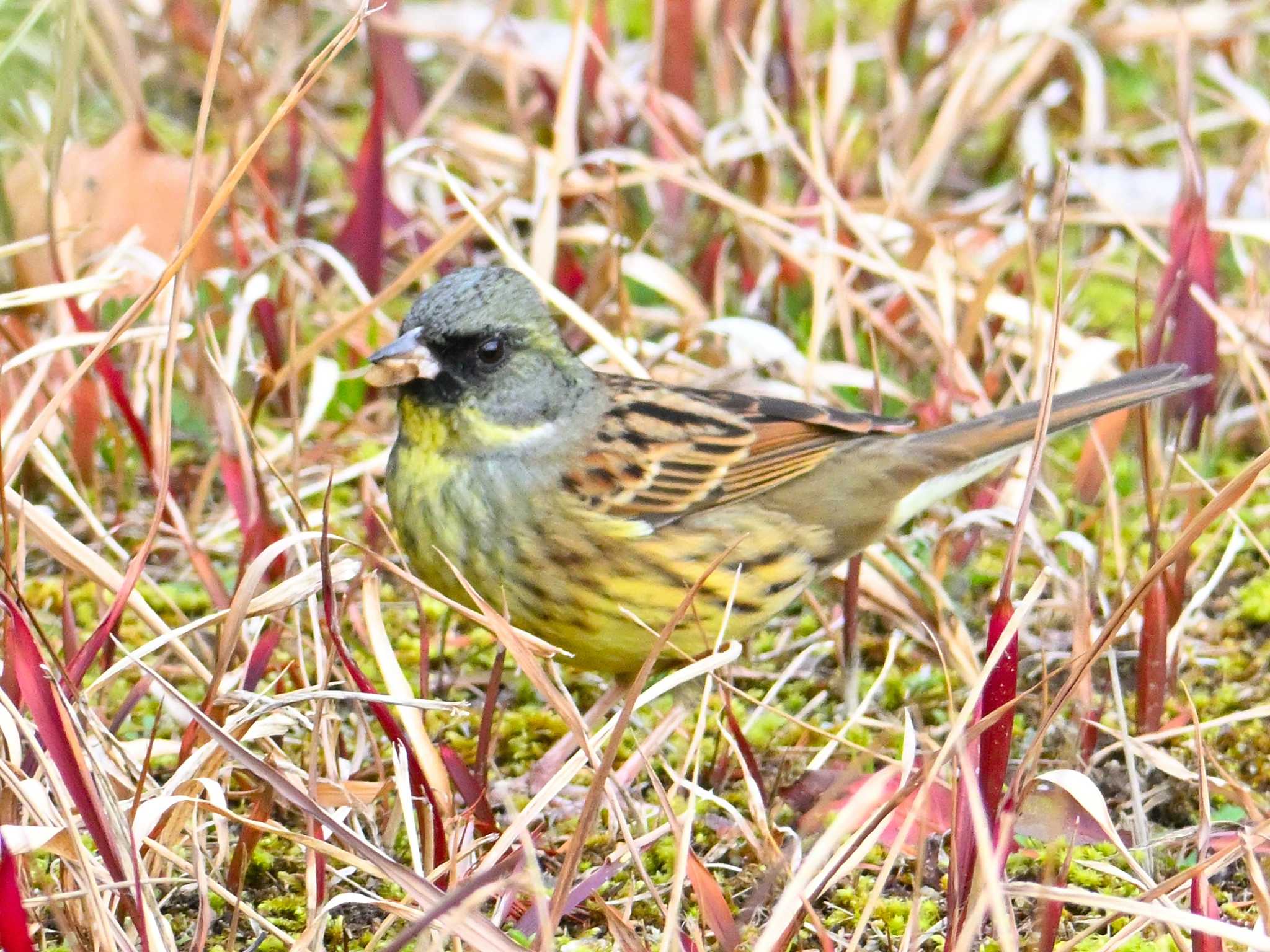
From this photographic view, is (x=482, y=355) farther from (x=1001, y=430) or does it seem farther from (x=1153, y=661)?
(x=1153, y=661)

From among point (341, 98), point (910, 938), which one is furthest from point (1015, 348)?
point (341, 98)

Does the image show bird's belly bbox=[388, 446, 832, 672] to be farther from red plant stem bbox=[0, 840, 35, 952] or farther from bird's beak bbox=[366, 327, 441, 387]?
red plant stem bbox=[0, 840, 35, 952]

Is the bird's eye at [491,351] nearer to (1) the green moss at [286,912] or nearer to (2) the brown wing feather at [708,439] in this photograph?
(2) the brown wing feather at [708,439]

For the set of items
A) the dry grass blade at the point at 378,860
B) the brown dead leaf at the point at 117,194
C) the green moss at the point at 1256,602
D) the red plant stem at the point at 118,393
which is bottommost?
the green moss at the point at 1256,602

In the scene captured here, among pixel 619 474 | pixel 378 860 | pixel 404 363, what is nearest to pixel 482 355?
pixel 404 363

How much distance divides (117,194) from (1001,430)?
6.89ft

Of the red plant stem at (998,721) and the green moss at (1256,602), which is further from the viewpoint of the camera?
the green moss at (1256,602)

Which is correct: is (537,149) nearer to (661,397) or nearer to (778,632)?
(661,397)

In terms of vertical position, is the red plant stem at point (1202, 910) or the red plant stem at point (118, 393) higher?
the red plant stem at point (118, 393)

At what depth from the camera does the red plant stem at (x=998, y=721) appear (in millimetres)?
2092

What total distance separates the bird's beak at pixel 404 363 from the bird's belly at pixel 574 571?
0.58 ft

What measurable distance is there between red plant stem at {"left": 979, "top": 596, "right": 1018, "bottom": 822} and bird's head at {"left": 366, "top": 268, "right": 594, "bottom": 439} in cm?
114

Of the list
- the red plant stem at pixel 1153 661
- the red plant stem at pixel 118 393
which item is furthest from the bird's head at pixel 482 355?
the red plant stem at pixel 1153 661

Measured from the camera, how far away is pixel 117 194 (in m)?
3.91
